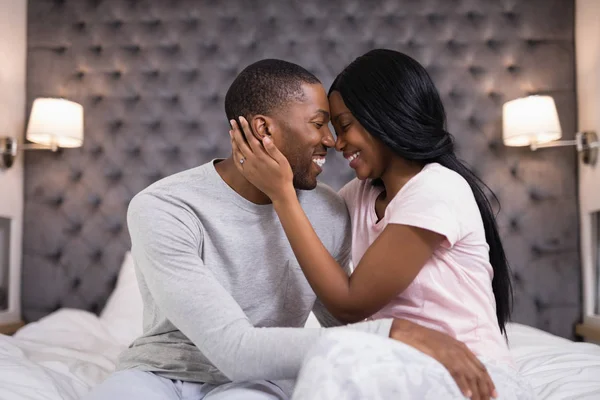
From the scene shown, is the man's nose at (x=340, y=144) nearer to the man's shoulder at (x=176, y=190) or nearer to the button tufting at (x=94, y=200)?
the man's shoulder at (x=176, y=190)

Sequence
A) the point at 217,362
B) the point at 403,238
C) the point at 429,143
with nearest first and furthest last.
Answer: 1. the point at 217,362
2. the point at 403,238
3. the point at 429,143

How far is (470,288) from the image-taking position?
125 cm

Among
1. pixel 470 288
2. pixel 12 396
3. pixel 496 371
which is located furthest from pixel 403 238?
pixel 12 396

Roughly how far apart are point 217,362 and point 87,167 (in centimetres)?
226

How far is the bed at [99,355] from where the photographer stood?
1.41 metres

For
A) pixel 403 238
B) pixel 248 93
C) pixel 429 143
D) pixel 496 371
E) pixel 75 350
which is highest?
pixel 248 93

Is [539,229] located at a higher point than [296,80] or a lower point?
lower

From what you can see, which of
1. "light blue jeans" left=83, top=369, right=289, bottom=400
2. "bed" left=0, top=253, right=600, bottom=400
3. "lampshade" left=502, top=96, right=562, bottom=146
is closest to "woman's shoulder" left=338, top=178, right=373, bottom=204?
"light blue jeans" left=83, top=369, right=289, bottom=400

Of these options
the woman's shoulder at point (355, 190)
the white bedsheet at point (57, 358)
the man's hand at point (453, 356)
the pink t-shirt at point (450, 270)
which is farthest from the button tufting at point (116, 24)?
the man's hand at point (453, 356)

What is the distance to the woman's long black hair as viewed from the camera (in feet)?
4.37

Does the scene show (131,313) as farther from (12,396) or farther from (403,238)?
(403,238)

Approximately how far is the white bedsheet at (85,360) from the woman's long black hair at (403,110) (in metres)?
0.46

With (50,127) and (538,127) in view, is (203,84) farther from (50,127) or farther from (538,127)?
(538,127)

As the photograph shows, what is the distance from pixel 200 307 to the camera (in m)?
1.11
